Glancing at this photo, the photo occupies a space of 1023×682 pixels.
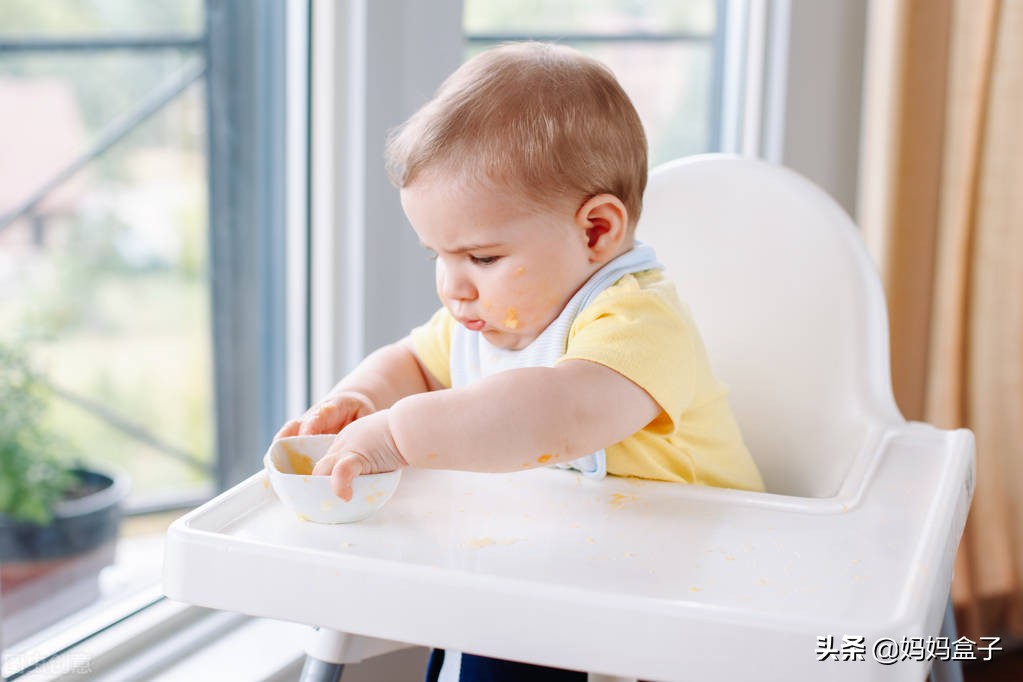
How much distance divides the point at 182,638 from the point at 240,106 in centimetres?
64

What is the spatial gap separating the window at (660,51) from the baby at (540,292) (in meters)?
0.70

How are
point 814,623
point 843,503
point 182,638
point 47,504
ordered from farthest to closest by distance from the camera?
1. point 47,504
2. point 182,638
3. point 843,503
4. point 814,623

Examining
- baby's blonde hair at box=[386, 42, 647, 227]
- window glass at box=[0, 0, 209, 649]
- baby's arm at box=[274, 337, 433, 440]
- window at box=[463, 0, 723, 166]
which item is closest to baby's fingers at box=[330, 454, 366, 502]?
baby's arm at box=[274, 337, 433, 440]

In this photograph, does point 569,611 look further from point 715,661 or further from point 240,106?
point 240,106

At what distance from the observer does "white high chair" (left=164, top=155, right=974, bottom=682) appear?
56 cm

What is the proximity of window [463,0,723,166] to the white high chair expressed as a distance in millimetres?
680

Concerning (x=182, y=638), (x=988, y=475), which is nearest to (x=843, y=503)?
(x=182, y=638)

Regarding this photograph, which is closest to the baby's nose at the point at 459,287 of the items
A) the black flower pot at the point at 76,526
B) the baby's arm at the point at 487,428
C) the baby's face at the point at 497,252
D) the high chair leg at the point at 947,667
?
the baby's face at the point at 497,252

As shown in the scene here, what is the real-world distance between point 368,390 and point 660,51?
1.08 metres

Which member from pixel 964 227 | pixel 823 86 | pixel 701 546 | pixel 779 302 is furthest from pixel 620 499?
pixel 823 86

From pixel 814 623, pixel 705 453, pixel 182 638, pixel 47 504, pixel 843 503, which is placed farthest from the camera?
pixel 47 504

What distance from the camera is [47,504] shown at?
1.22 meters

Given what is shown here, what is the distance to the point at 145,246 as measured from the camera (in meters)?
1.30

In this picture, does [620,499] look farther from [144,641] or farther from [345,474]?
[144,641]
